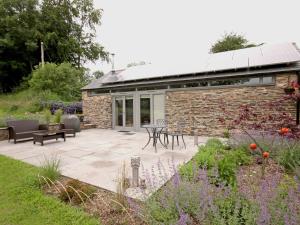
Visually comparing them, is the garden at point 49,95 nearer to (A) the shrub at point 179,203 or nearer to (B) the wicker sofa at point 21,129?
(B) the wicker sofa at point 21,129

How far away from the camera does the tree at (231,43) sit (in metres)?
24.1

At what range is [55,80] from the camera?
18438mm

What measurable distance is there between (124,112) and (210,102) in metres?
5.08

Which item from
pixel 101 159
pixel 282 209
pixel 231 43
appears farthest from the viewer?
pixel 231 43

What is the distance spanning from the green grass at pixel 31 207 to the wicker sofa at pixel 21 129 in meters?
4.46

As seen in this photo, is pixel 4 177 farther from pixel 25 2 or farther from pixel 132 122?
pixel 25 2

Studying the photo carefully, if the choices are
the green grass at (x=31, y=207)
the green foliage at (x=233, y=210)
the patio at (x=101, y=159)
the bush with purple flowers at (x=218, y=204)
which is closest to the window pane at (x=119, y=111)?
the patio at (x=101, y=159)

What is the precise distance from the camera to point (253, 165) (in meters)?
4.36

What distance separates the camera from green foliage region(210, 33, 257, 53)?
79.2 feet

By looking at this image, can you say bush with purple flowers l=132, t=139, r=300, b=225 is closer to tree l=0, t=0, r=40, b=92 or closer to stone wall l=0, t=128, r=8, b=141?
stone wall l=0, t=128, r=8, b=141

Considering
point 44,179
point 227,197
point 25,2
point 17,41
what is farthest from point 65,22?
point 227,197

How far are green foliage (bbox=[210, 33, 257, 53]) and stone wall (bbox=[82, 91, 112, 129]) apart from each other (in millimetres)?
18327

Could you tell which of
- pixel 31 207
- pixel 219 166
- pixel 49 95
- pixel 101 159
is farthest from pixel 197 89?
pixel 49 95

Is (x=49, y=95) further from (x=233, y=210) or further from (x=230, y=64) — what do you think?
(x=233, y=210)
